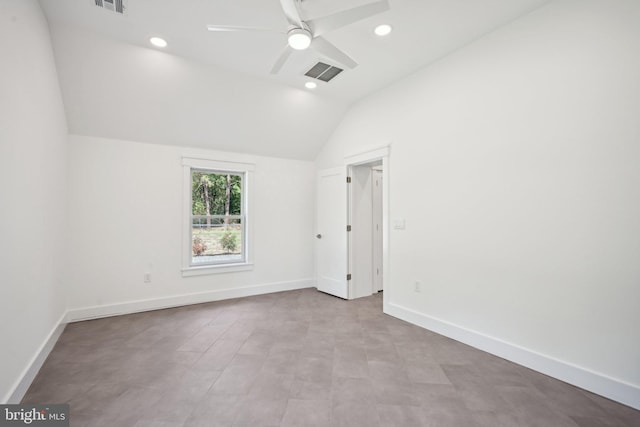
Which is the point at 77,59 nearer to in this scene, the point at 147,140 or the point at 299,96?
the point at 147,140

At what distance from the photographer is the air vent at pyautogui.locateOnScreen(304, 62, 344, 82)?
11.2 ft

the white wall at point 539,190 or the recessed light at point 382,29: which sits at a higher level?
the recessed light at point 382,29

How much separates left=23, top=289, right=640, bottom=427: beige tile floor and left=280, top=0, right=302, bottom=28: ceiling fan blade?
2648 millimetres

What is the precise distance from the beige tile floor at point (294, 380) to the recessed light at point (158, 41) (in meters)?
3.13

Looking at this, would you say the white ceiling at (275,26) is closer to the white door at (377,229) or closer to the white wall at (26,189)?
the white wall at (26,189)

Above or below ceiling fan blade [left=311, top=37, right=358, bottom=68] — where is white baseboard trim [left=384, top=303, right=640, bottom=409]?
below

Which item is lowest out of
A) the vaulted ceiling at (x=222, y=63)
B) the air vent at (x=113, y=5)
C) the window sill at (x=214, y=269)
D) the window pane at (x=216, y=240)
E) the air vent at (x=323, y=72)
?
the window sill at (x=214, y=269)

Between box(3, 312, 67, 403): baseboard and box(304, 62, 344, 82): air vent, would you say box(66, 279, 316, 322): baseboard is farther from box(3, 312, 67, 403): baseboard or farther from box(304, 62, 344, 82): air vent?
box(304, 62, 344, 82): air vent

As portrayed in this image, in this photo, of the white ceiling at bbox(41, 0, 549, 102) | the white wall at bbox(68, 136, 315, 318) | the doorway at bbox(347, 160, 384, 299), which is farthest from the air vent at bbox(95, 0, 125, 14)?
the doorway at bbox(347, 160, 384, 299)

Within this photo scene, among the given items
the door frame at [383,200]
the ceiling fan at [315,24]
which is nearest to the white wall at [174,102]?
the door frame at [383,200]

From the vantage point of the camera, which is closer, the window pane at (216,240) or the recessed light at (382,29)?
the recessed light at (382,29)

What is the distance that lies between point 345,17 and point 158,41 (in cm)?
217

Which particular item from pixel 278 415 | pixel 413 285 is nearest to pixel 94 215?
pixel 278 415

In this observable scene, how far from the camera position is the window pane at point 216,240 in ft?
14.7
